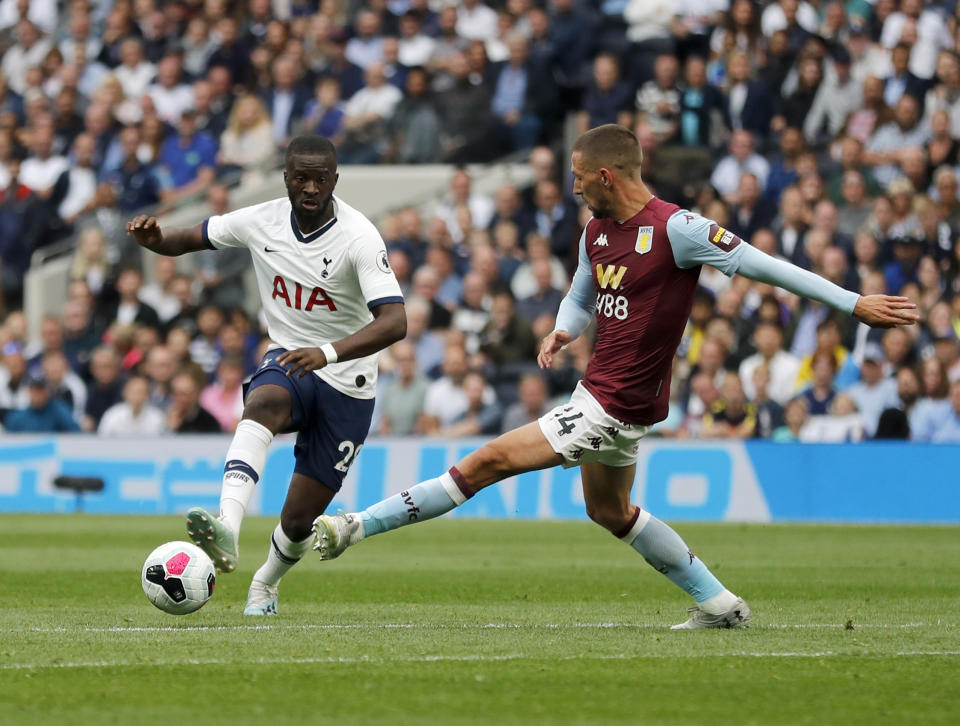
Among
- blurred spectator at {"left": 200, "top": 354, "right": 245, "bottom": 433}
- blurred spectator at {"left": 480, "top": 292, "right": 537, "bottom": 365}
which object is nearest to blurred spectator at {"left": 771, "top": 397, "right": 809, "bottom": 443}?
blurred spectator at {"left": 480, "top": 292, "right": 537, "bottom": 365}

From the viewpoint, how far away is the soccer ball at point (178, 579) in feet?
25.9

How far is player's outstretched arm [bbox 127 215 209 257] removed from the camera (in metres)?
8.75

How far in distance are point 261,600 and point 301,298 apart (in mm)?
1613

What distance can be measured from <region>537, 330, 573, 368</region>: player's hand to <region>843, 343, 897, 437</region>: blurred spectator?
9.82m

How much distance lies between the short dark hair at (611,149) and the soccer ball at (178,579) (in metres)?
2.59

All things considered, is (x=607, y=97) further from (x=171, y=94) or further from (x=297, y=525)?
(x=297, y=525)

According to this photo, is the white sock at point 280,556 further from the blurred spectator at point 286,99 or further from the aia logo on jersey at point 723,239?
the blurred spectator at point 286,99

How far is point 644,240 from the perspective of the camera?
8.19 meters

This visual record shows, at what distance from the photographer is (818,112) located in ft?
67.8

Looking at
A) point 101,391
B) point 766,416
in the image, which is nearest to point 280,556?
point 766,416

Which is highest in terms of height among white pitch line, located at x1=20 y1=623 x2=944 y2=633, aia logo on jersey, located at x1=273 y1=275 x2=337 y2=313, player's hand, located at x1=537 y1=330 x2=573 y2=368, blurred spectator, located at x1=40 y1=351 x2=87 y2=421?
aia logo on jersey, located at x1=273 y1=275 x2=337 y2=313

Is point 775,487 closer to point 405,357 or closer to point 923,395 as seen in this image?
point 923,395

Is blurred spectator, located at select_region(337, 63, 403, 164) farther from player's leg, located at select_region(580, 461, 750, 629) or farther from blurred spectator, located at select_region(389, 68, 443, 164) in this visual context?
player's leg, located at select_region(580, 461, 750, 629)

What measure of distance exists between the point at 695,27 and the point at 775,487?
23.1ft
